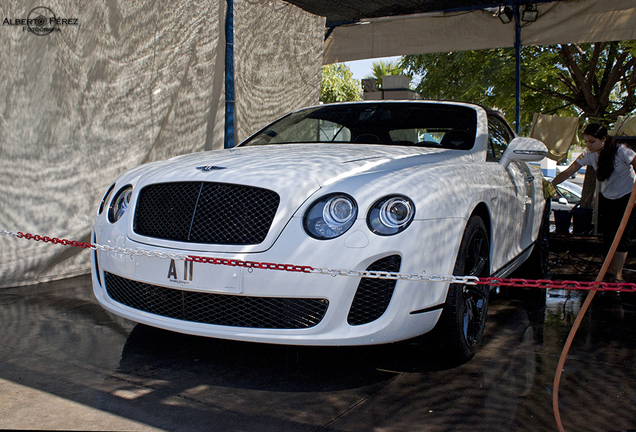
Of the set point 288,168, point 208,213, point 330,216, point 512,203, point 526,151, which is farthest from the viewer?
point 512,203

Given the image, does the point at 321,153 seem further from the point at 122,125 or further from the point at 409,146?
the point at 122,125

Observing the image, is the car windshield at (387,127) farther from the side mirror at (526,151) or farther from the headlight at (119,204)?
the headlight at (119,204)

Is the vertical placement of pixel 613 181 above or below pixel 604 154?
below

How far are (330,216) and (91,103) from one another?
3457 millimetres

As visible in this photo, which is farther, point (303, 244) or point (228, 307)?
point (228, 307)

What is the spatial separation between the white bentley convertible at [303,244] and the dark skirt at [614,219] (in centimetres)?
227

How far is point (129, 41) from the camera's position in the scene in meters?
5.56

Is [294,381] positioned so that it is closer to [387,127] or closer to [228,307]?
[228,307]

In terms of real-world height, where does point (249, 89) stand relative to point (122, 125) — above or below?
above

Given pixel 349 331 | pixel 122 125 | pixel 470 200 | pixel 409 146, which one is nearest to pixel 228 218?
pixel 349 331

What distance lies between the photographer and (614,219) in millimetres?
5305

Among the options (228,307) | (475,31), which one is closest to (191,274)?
(228,307)

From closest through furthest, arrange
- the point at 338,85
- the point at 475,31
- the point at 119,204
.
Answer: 1. the point at 119,204
2. the point at 475,31
3. the point at 338,85

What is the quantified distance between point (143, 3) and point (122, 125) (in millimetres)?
1218
